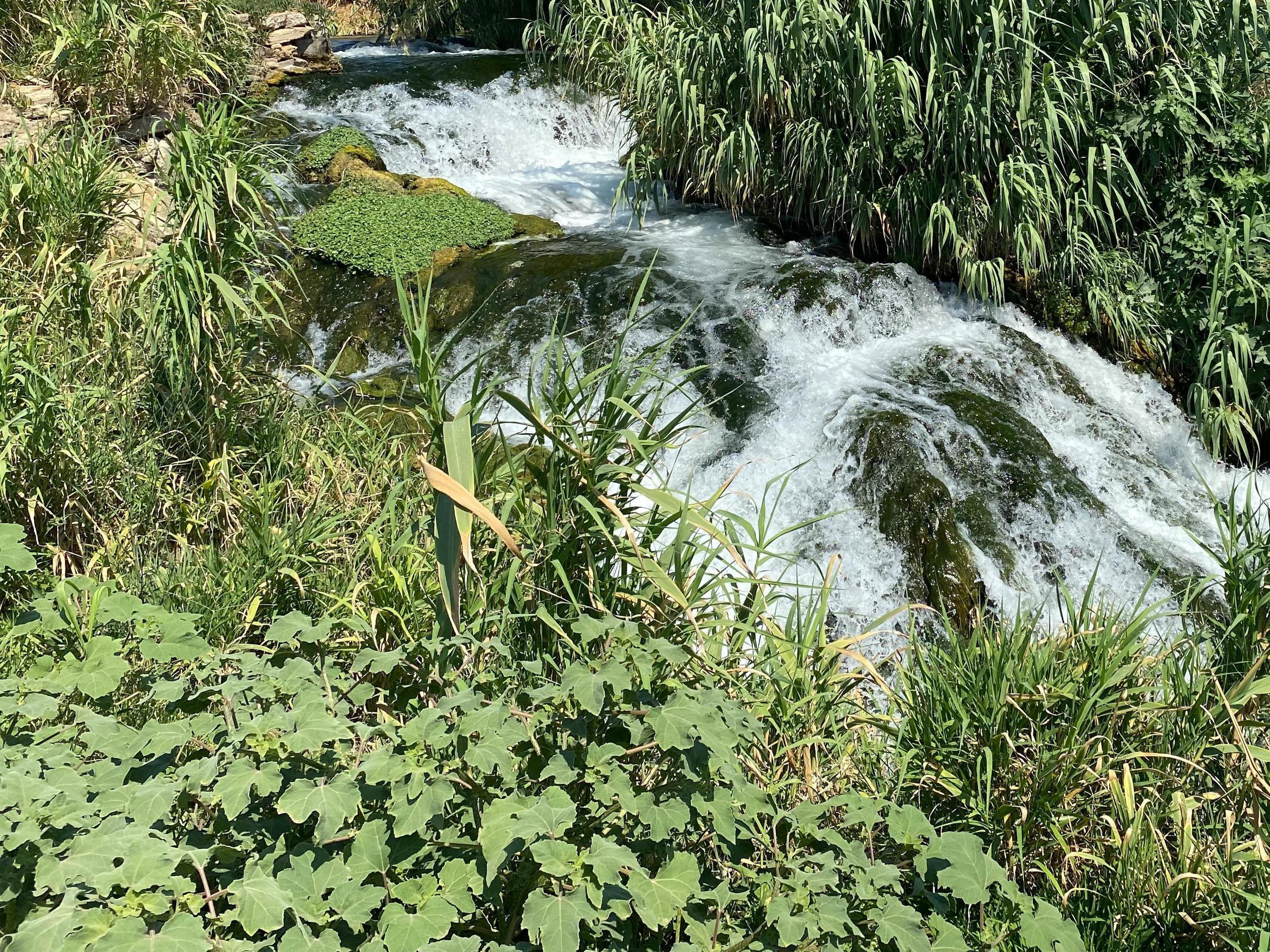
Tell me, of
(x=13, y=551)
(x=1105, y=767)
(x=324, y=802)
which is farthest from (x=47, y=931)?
(x=1105, y=767)

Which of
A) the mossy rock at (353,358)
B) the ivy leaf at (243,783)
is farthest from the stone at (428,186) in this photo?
the ivy leaf at (243,783)

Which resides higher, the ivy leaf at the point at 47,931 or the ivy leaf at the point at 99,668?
the ivy leaf at the point at 47,931

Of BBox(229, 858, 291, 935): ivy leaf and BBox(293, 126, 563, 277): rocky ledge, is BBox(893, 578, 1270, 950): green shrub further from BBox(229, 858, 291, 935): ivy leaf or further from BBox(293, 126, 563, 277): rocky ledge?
BBox(293, 126, 563, 277): rocky ledge

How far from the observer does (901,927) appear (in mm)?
1819

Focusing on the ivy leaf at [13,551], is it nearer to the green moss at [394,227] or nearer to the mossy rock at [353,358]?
the mossy rock at [353,358]

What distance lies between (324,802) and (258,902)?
0.71 ft

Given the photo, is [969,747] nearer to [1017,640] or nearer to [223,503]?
[1017,640]

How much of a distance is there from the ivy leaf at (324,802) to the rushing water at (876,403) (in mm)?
2619

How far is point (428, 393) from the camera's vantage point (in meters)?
2.50

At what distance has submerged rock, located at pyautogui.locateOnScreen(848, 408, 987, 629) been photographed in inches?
189

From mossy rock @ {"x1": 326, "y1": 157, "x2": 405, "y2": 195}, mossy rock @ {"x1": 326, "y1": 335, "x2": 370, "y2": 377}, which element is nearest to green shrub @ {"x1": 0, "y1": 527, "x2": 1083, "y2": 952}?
mossy rock @ {"x1": 326, "y1": 335, "x2": 370, "y2": 377}

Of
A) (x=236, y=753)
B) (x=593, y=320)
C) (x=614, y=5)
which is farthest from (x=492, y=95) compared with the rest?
(x=236, y=753)

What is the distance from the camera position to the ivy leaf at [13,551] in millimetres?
2430

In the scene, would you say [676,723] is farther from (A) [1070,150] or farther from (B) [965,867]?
(A) [1070,150]
